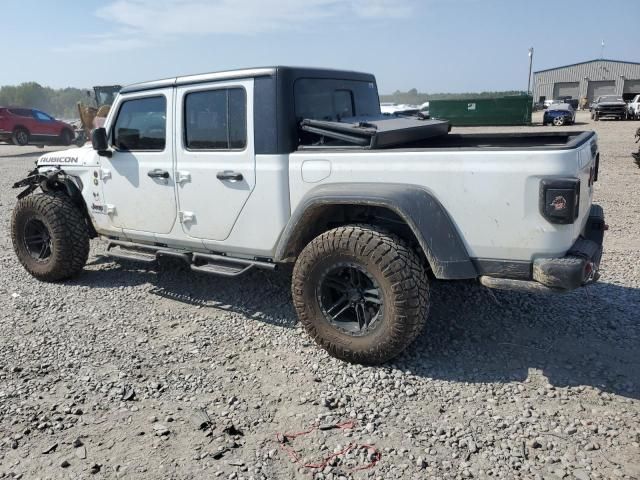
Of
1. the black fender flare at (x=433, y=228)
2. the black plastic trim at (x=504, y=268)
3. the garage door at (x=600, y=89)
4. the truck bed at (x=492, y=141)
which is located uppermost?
the garage door at (x=600, y=89)

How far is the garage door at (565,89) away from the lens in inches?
2411

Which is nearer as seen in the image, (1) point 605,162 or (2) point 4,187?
(2) point 4,187

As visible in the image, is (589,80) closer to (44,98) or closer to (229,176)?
(229,176)

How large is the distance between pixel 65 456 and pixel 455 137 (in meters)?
3.79

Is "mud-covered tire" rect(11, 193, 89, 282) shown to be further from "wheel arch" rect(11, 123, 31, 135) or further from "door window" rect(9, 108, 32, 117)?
"door window" rect(9, 108, 32, 117)

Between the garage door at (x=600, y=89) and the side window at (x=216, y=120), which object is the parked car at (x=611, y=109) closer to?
the side window at (x=216, y=120)

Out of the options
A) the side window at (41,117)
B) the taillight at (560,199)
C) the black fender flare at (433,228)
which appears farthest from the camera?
the side window at (41,117)

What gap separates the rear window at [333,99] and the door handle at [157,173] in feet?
4.26

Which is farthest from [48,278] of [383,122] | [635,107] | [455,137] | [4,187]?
[635,107]

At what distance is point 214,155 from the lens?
4.14m

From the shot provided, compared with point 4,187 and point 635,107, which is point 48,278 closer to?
point 4,187

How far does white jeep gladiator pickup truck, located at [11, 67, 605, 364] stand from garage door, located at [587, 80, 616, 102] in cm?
6451

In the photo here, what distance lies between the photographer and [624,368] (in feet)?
11.2

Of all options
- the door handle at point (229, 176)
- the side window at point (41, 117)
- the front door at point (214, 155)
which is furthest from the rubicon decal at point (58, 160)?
the side window at point (41, 117)
